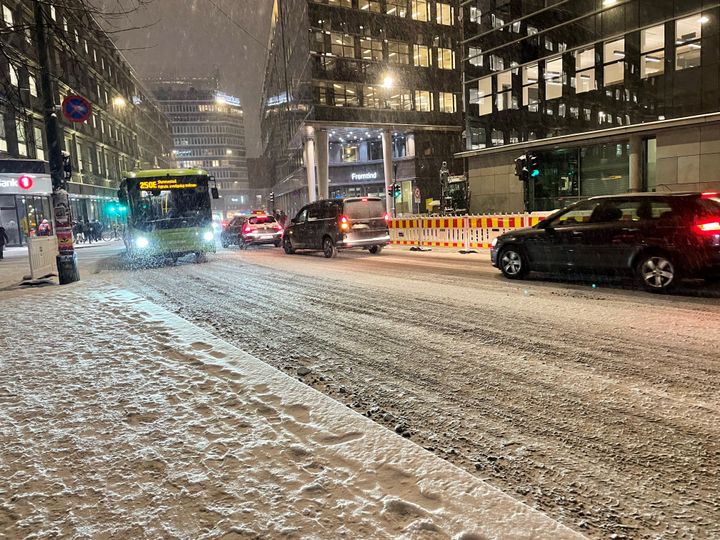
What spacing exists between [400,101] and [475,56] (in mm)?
19292

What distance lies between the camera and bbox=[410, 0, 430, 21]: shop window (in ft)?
167

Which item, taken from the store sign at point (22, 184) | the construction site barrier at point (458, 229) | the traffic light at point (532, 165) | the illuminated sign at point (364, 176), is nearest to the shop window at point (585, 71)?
the traffic light at point (532, 165)

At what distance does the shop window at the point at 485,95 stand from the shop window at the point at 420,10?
23.7 metres

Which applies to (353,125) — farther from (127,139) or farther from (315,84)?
(127,139)

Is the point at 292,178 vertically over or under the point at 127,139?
under

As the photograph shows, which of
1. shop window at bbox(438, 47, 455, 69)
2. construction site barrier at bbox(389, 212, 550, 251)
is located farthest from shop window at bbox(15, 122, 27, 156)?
shop window at bbox(438, 47, 455, 69)

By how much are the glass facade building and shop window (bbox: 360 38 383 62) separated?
1762 centimetres

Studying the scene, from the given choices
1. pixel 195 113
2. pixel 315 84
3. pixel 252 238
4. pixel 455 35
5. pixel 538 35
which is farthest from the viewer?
pixel 195 113

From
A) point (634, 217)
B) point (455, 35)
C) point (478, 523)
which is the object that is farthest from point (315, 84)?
point (478, 523)

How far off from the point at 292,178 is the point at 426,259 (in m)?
52.6

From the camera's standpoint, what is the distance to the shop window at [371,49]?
158 ft

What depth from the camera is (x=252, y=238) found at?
79.8 ft

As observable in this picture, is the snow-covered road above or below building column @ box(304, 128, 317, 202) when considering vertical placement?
below

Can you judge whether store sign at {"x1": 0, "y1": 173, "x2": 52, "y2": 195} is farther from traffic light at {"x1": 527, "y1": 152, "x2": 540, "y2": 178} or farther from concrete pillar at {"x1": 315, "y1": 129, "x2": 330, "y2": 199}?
traffic light at {"x1": 527, "y1": 152, "x2": 540, "y2": 178}
